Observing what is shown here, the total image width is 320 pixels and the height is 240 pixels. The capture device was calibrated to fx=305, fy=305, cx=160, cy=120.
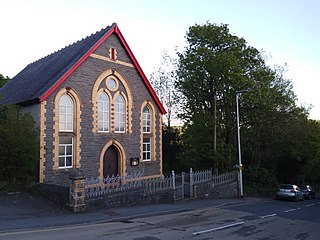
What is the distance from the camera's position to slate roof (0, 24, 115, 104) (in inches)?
691

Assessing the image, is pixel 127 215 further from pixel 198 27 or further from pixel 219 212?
pixel 198 27

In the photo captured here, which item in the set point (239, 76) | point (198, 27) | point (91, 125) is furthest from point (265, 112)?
point (91, 125)

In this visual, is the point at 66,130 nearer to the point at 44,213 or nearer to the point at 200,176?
the point at 44,213

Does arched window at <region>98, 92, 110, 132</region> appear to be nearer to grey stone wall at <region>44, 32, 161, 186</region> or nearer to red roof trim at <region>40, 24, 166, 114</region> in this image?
grey stone wall at <region>44, 32, 161, 186</region>

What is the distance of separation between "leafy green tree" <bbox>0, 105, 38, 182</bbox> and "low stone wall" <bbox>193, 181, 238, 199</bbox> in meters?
10.1

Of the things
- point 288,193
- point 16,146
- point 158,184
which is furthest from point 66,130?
point 288,193

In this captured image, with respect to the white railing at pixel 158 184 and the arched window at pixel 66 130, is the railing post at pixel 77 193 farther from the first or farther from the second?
the arched window at pixel 66 130

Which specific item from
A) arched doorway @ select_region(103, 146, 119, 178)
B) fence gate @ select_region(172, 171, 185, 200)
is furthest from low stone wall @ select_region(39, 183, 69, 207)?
fence gate @ select_region(172, 171, 185, 200)

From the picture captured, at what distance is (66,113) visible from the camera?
17.9m

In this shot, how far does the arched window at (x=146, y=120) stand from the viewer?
22.7 m

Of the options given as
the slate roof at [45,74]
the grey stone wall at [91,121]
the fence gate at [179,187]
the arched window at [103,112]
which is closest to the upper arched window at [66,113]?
the grey stone wall at [91,121]

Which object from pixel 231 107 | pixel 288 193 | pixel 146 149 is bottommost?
pixel 288 193

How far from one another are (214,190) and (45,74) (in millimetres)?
13962

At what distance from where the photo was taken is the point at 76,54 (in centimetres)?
1962
